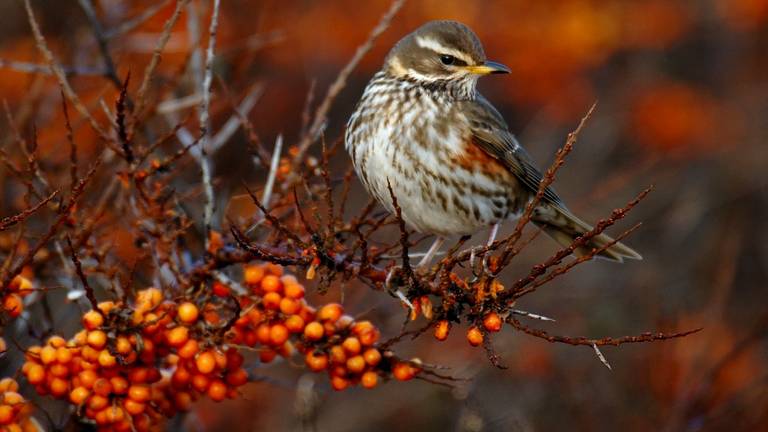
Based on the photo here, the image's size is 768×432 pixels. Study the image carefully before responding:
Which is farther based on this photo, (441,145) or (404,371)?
(441,145)

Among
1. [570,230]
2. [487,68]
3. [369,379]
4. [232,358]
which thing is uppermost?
[487,68]

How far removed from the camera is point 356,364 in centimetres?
414

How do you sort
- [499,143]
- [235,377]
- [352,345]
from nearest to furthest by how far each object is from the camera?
[352,345] < [235,377] < [499,143]

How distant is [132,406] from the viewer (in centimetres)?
399

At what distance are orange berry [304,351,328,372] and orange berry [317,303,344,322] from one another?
15 cm

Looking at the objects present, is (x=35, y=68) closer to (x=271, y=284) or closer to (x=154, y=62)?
(x=154, y=62)

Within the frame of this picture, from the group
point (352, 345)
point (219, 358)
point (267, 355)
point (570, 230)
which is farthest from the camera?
point (570, 230)

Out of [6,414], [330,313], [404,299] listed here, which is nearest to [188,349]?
[330,313]

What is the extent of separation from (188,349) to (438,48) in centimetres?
270

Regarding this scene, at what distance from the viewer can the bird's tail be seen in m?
6.05

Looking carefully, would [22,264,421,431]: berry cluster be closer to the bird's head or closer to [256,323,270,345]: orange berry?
[256,323,270,345]: orange berry

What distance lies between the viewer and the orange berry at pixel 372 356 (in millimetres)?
4160

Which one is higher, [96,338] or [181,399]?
[96,338]

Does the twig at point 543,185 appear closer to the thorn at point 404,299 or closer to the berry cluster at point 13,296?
the thorn at point 404,299
